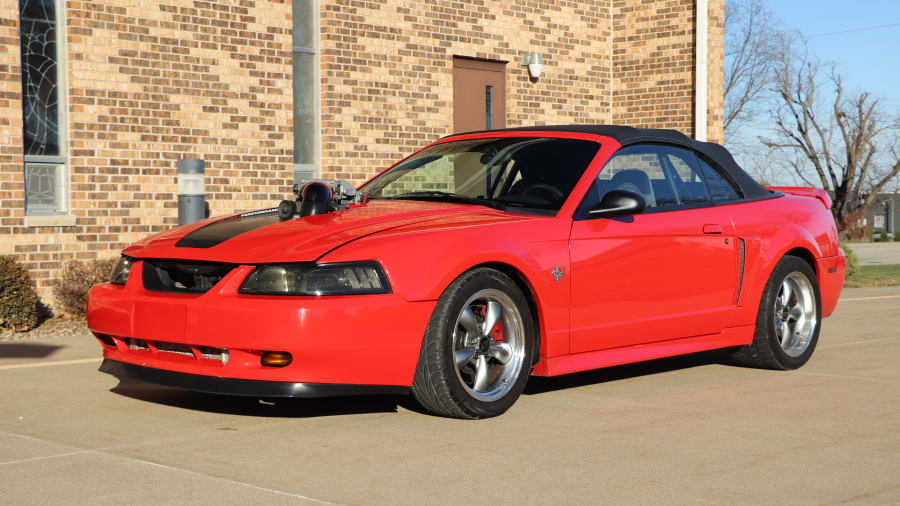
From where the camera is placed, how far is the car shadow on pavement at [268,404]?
5.95 m

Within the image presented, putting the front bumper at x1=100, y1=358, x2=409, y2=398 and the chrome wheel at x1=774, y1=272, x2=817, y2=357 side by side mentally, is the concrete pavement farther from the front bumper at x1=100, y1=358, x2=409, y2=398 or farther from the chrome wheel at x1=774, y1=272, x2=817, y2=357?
the chrome wheel at x1=774, y1=272, x2=817, y2=357

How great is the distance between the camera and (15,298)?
9.82 metres

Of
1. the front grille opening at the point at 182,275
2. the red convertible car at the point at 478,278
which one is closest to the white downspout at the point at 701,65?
the red convertible car at the point at 478,278

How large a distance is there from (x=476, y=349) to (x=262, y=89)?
24.3 feet

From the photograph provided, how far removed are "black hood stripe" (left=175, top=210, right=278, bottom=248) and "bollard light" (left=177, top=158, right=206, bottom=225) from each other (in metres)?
4.70

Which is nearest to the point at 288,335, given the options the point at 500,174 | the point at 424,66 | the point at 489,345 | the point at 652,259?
the point at 489,345

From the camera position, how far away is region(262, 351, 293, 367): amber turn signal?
523cm

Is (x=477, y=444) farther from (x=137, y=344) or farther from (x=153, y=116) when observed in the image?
(x=153, y=116)

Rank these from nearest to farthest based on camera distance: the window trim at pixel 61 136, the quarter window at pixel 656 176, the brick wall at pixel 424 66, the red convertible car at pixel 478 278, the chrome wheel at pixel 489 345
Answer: the red convertible car at pixel 478 278, the chrome wheel at pixel 489 345, the quarter window at pixel 656 176, the window trim at pixel 61 136, the brick wall at pixel 424 66

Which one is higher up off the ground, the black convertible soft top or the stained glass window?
the stained glass window

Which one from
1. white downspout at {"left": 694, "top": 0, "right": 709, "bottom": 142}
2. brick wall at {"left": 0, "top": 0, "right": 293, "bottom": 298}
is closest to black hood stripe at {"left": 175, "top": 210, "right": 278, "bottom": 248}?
brick wall at {"left": 0, "top": 0, "right": 293, "bottom": 298}

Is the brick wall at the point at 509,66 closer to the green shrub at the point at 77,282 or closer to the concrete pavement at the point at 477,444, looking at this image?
the green shrub at the point at 77,282

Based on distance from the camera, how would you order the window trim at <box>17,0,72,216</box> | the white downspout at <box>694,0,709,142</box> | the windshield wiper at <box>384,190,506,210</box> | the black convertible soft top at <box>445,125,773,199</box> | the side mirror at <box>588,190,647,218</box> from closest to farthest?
the side mirror at <box>588,190,647,218</box>, the windshield wiper at <box>384,190,506,210</box>, the black convertible soft top at <box>445,125,773,199</box>, the window trim at <box>17,0,72,216</box>, the white downspout at <box>694,0,709,142</box>

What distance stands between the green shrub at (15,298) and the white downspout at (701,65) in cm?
987
